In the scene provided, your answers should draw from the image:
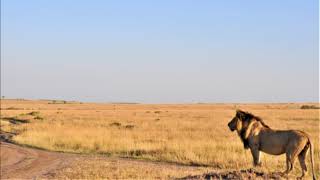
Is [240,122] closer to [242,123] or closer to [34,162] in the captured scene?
[242,123]

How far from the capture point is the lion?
12008 millimetres

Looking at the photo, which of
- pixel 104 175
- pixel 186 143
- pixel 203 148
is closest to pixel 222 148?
pixel 203 148

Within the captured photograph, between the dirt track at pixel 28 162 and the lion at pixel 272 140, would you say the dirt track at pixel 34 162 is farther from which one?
the lion at pixel 272 140

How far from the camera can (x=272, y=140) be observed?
1237 centimetres

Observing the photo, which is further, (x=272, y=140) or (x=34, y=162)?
(x=34, y=162)

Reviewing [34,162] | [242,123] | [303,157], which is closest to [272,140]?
[303,157]

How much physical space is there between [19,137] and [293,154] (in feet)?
84.8

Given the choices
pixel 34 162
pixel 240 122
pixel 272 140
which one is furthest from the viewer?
pixel 34 162

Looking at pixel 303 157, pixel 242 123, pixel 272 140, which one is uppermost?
pixel 242 123

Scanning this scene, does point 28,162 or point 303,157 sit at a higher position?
point 303,157

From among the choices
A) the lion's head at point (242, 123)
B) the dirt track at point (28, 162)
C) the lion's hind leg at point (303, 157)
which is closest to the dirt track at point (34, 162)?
the dirt track at point (28, 162)

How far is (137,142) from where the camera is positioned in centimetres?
2898

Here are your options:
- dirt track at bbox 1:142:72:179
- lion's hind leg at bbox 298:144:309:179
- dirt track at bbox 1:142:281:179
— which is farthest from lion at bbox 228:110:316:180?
dirt track at bbox 1:142:72:179

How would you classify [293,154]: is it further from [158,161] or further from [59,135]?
[59,135]
